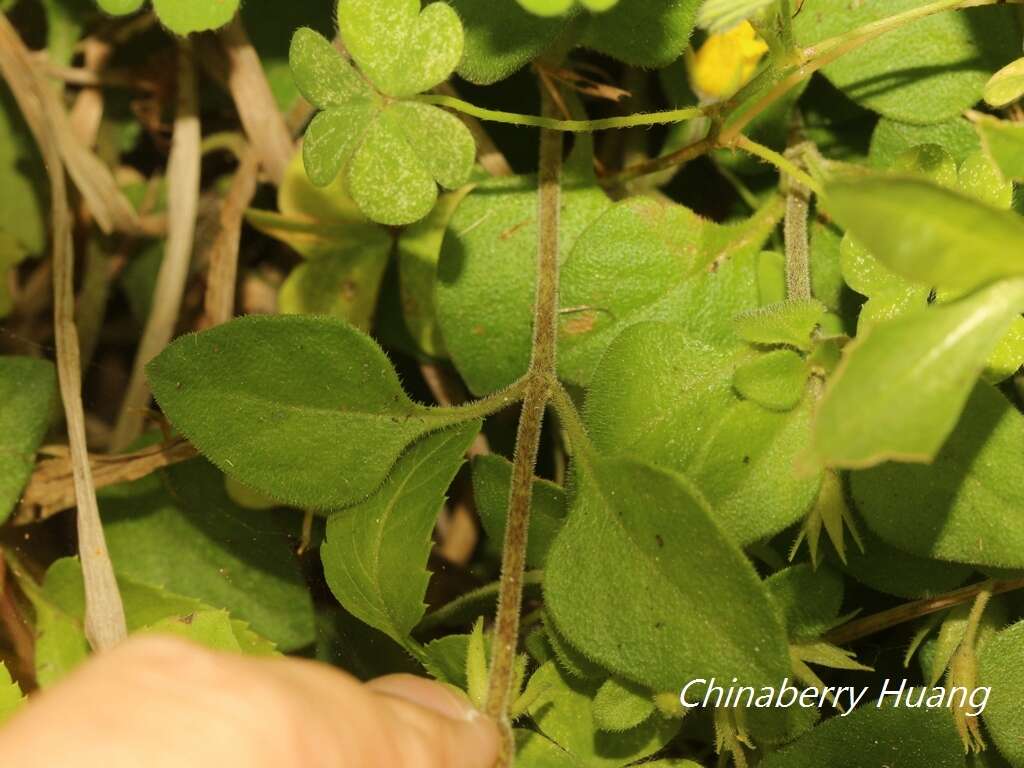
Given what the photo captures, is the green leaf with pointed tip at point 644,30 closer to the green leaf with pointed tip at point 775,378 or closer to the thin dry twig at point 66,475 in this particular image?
the green leaf with pointed tip at point 775,378

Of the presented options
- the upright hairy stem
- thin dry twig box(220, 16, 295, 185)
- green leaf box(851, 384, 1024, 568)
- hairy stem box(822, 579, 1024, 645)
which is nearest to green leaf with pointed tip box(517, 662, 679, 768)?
the upright hairy stem

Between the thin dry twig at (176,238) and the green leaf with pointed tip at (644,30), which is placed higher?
the green leaf with pointed tip at (644,30)

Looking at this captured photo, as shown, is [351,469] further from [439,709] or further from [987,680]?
[987,680]

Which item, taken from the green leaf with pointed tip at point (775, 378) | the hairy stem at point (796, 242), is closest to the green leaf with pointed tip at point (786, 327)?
the green leaf with pointed tip at point (775, 378)

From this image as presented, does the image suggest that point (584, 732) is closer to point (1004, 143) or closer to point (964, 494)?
point (964, 494)

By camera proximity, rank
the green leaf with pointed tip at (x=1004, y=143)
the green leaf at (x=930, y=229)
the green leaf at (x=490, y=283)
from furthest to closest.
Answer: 1. the green leaf at (x=490, y=283)
2. the green leaf with pointed tip at (x=1004, y=143)
3. the green leaf at (x=930, y=229)

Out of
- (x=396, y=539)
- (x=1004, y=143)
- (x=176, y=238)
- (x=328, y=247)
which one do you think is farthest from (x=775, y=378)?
(x=176, y=238)
